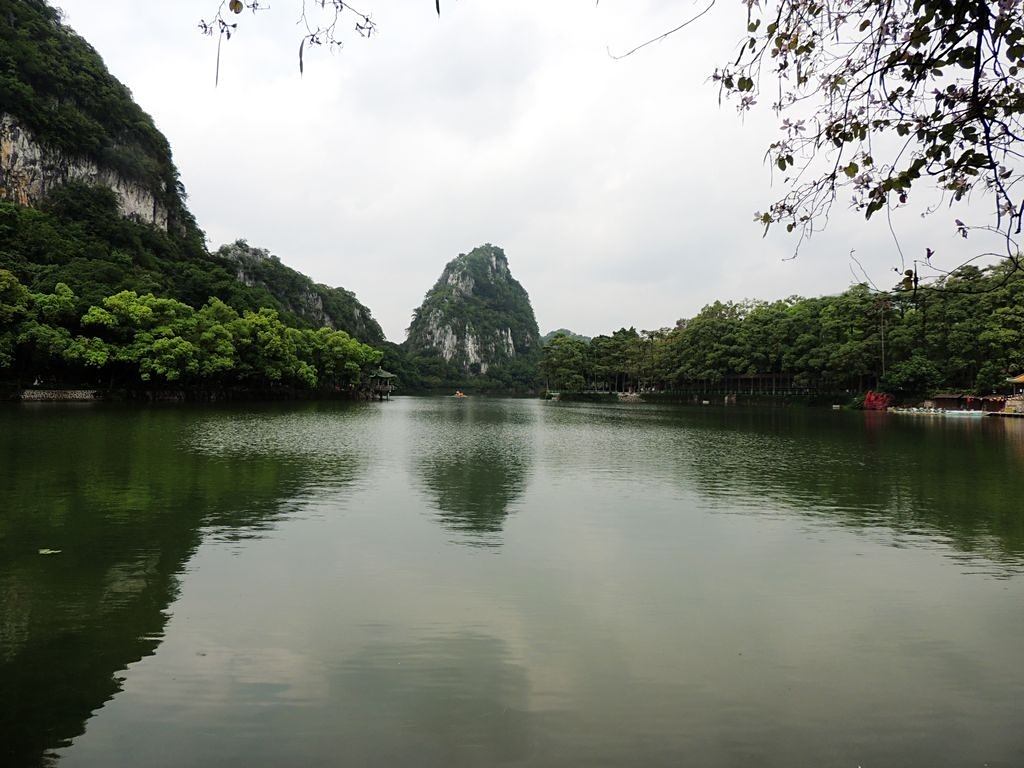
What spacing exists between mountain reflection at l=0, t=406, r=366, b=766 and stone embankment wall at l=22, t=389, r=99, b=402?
27.2 m

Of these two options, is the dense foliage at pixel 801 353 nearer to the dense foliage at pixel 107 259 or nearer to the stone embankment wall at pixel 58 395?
the dense foliage at pixel 107 259

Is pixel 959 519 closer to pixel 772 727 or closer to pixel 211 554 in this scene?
pixel 772 727

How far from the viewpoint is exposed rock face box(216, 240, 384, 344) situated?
108m

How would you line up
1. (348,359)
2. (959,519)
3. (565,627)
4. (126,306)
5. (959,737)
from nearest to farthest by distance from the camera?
(959,737) → (565,627) → (959,519) → (126,306) → (348,359)

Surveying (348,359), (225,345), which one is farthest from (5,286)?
(348,359)

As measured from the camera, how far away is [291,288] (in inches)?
4375

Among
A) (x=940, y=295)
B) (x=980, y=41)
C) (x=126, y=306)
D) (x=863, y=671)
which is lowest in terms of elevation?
(x=863, y=671)

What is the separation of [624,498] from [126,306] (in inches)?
1708

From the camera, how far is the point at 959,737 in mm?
3963

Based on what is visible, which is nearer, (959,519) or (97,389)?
(959,519)

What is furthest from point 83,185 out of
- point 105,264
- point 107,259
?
point 105,264

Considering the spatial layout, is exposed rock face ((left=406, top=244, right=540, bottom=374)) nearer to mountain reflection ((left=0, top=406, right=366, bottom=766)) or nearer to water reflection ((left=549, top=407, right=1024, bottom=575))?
water reflection ((left=549, top=407, right=1024, bottom=575))

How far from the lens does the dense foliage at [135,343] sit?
3956cm

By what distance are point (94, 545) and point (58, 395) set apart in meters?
42.2
